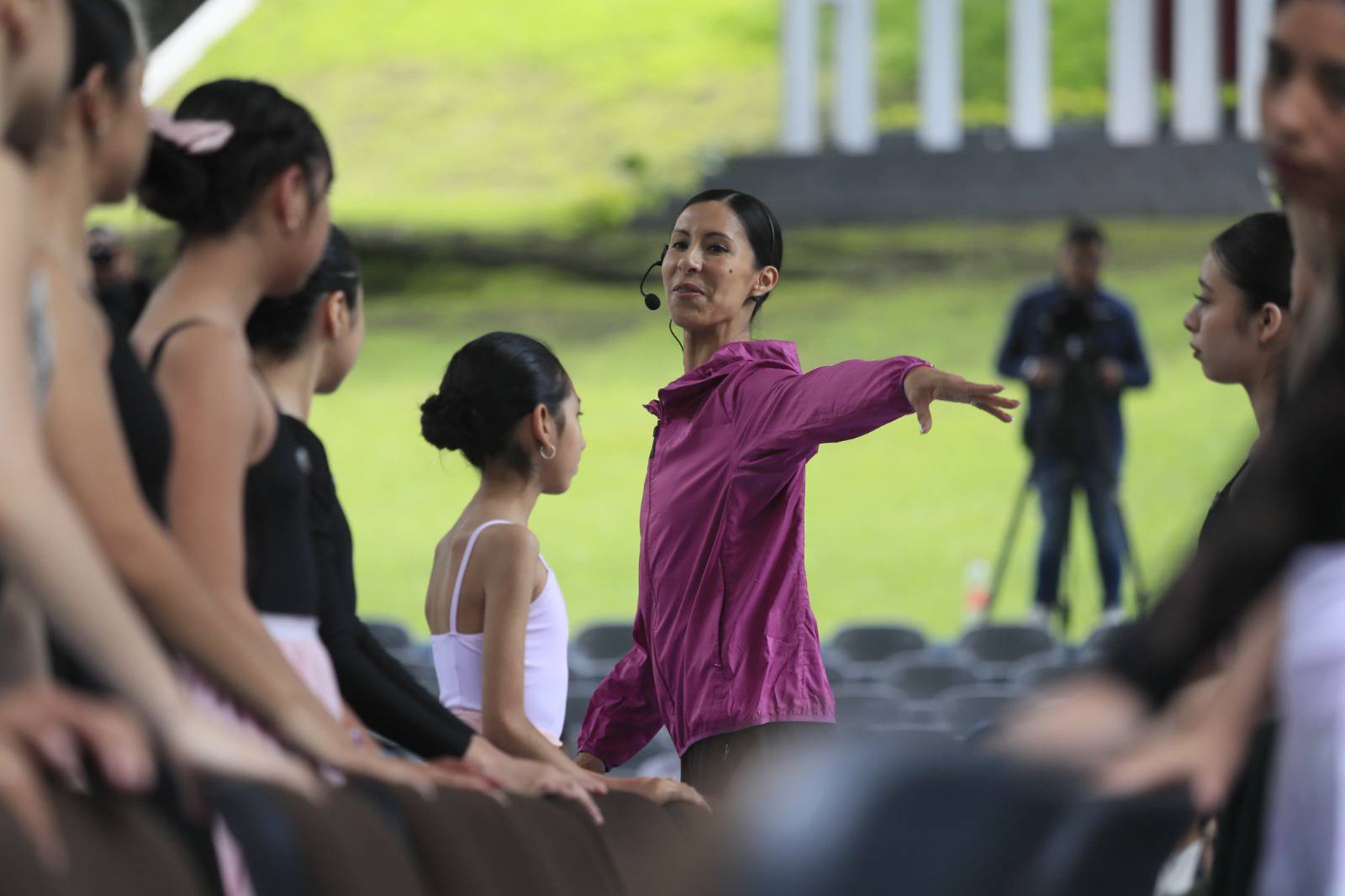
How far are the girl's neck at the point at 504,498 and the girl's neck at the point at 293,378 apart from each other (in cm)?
70

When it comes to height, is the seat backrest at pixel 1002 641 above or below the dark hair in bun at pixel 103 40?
below

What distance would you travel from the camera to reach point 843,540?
42.7 feet

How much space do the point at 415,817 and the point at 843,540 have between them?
11.6 metres

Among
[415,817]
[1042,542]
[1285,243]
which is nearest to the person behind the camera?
[415,817]

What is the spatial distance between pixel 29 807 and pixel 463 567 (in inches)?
62.7

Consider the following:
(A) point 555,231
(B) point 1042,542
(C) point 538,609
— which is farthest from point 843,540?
(C) point 538,609

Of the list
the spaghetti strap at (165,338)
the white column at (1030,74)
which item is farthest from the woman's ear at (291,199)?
the white column at (1030,74)

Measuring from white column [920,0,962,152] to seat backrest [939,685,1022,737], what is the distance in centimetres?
1351

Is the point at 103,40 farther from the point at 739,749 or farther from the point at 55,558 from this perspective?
the point at 739,749

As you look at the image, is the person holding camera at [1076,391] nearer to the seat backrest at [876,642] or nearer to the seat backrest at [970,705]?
the seat backrest at [876,642]

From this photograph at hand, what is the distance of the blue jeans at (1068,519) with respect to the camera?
7270 mm

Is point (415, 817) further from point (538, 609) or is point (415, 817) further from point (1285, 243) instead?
point (1285, 243)

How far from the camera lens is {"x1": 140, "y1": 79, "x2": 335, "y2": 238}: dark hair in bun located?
5.69ft

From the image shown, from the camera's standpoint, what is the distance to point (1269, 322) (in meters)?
2.63
